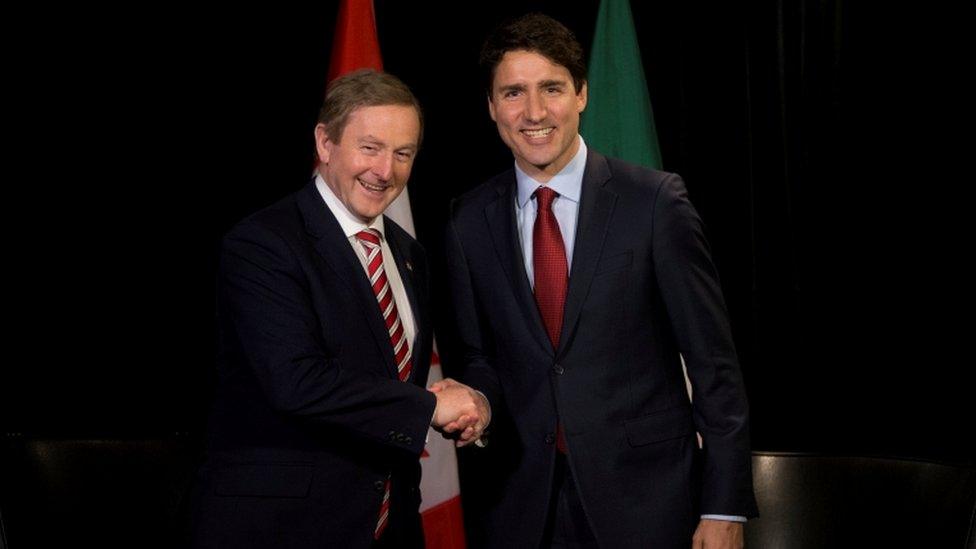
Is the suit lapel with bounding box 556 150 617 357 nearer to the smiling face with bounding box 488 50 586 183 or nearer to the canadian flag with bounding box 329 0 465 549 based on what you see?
the smiling face with bounding box 488 50 586 183

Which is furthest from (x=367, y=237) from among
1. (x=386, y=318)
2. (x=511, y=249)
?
(x=511, y=249)

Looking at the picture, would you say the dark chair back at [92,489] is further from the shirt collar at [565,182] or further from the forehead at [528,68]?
the forehead at [528,68]

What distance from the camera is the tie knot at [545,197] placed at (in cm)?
233

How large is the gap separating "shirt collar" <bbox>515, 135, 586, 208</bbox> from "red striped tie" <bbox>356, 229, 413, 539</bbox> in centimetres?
32

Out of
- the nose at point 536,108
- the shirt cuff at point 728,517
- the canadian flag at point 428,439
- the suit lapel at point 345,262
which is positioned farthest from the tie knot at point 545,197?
the canadian flag at point 428,439

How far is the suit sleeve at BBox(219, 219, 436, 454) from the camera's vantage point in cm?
210

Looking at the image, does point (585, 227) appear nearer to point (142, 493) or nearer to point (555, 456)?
point (555, 456)

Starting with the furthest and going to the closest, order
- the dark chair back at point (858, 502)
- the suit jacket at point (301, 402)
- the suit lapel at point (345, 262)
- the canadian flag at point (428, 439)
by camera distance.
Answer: the canadian flag at point (428, 439), the dark chair back at point (858, 502), the suit lapel at point (345, 262), the suit jacket at point (301, 402)

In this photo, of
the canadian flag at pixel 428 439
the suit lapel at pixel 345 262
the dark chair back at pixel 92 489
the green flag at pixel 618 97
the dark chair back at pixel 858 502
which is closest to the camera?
the suit lapel at pixel 345 262

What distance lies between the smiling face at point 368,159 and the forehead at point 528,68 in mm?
238

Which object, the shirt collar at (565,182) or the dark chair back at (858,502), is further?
the dark chair back at (858,502)

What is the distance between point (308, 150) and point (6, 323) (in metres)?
1.04

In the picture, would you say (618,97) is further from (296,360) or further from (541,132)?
(296,360)

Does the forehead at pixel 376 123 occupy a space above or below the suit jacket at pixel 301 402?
above
